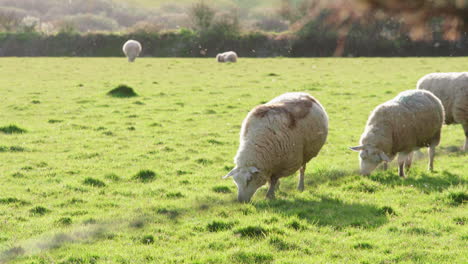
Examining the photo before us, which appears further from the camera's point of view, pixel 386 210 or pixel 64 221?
pixel 386 210

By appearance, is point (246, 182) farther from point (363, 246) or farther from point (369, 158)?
point (369, 158)

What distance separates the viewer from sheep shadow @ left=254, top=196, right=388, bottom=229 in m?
7.27

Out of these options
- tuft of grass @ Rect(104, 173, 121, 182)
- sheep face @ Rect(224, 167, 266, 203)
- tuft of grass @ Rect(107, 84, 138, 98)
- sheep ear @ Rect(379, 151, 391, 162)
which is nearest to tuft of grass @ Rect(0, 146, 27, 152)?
tuft of grass @ Rect(104, 173, 121, 182)

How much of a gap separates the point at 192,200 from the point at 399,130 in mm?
4172

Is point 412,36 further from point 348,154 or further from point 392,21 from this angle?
point 348,154

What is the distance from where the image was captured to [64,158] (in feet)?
38.5

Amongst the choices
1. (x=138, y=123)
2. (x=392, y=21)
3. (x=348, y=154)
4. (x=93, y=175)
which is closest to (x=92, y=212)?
(x=93, y=175)

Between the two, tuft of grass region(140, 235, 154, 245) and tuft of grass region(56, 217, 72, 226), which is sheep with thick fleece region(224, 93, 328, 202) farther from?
tuft of grass region(56, 217, 72, 226)

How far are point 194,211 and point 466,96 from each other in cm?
758

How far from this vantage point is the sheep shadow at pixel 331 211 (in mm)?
7266

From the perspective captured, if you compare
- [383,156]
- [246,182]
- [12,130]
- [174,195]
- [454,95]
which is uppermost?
[454,95]

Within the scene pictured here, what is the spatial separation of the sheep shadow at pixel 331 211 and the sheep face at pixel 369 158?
1.57 metres

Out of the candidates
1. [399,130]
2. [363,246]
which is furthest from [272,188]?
[399,130]

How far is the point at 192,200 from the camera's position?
28.1 feet
